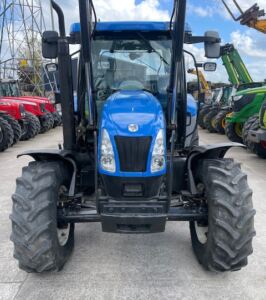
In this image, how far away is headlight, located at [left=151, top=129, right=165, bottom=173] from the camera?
312 centimetres

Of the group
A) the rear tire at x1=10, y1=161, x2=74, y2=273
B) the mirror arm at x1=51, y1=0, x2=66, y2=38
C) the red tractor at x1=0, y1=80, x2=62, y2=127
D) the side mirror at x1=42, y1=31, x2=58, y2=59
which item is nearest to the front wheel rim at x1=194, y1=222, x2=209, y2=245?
the rear tire at x1=10, y1=161, x2=74, y2=273

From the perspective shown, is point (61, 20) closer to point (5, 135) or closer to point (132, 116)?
point (132, 116)

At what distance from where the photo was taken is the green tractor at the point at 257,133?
7938mm

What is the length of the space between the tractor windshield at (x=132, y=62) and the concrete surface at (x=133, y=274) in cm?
158

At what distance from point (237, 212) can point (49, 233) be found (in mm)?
1481

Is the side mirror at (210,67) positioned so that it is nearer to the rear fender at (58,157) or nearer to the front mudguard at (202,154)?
the front mudguard at (202,154)

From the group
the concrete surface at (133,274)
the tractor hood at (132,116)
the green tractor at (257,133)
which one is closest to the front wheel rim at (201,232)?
the concrete surface at (133,274)

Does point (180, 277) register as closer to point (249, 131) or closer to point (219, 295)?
point (219, 295)

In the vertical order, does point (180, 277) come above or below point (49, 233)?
below

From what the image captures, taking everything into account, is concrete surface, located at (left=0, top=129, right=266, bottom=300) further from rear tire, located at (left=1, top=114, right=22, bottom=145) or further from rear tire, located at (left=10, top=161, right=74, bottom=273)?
rear tire, located at (left=1, top=114, right=22, bottom=145)

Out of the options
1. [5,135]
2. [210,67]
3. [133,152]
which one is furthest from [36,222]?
[5,135]

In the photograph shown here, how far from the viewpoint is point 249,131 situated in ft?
27.6

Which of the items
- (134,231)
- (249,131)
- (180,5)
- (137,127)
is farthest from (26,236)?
(249,131)

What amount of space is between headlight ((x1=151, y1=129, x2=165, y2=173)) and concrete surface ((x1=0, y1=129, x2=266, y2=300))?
37.3 inches
